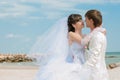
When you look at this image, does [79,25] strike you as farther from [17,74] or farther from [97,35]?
[17,74]

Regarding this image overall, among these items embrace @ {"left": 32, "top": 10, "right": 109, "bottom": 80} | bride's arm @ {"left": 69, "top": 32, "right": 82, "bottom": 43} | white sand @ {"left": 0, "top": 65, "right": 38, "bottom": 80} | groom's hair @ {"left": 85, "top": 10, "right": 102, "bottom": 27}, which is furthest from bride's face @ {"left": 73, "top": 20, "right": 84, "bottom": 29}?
white sand @ {"left": 0, "top": 65, "right": 38, "bottom": 80}

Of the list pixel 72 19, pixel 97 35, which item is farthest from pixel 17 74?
pixel 97 35

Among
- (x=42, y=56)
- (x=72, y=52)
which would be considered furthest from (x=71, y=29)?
(x=42, y=56)

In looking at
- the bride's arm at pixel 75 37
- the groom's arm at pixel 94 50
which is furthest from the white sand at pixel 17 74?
the groom's arm at pixel 94 50

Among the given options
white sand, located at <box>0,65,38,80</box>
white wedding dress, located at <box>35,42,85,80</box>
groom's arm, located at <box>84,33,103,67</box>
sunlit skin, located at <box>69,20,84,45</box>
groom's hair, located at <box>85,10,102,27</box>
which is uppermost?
groom's hair, located at <box>85,10,102,27</box>

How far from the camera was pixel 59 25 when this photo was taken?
239 inches

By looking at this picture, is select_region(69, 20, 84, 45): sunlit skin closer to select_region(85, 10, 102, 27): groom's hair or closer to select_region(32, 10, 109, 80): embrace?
select_region(32, 10, 109, 80): embrace

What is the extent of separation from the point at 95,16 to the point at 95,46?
37 centimetres

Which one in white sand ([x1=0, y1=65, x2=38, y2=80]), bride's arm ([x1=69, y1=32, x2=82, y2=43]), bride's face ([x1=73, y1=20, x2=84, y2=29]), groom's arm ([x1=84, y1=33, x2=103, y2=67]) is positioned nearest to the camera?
groom's arm ([x1=84, y1=33, x2=103, y2=67])

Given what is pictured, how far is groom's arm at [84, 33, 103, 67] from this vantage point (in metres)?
5.13

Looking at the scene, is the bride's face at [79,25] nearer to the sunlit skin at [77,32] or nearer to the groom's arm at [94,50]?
the sunlit skin at [77,32]

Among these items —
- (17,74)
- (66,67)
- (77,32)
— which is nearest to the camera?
(77,32)

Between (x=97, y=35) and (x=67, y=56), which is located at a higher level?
(x=97, y=35)

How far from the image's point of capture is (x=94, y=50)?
5141 millimetres
